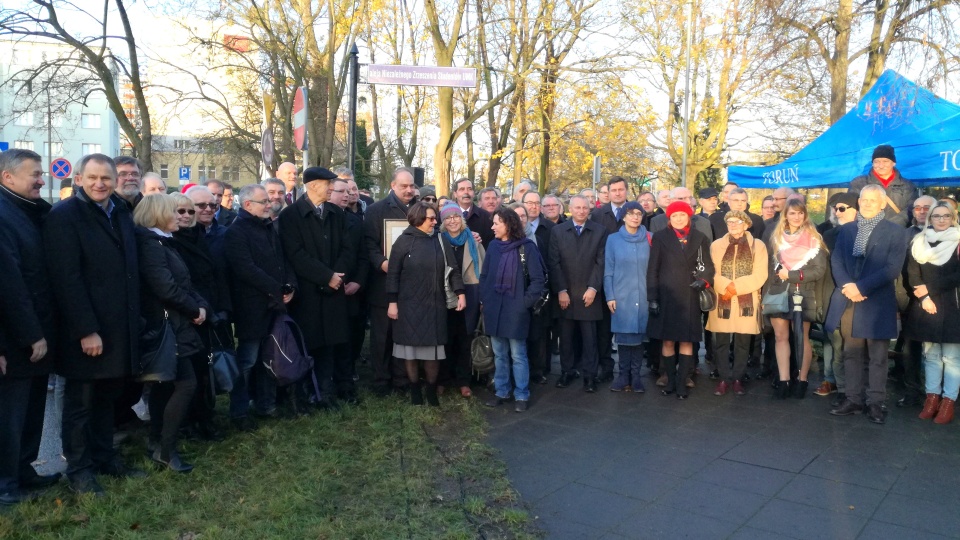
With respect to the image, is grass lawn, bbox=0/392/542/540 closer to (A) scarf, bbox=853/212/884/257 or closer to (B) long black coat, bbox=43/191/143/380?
(B) long black coat, bbox=43/191/143/380

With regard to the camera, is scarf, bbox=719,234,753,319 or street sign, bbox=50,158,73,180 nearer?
scarf, bbox=719,234,753,319

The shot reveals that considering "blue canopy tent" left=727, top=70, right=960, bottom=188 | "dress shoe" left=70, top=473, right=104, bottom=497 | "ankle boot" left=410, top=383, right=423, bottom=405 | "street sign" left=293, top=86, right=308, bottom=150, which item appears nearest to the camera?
"dress shoe" left=70, top=473, right=104, bottom=497

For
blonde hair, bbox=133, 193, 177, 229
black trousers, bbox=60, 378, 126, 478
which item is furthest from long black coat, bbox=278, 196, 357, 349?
black trousers, bbox=60, 378, 126, 478

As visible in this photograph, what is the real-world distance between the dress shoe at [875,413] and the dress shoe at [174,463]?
17.5 ft

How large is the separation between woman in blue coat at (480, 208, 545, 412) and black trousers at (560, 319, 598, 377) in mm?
786

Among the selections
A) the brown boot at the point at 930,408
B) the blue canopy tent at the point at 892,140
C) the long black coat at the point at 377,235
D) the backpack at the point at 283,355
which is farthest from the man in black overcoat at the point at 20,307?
the blue canopy tent at the point at 892,140

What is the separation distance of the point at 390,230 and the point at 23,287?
3248 mm

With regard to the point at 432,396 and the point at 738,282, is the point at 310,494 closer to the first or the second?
the point at 432,396

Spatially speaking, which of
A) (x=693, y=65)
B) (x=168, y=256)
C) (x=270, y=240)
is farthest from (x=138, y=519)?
(x=693, y=65)

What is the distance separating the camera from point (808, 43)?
9406mm

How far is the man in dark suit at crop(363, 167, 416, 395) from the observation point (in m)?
6.61

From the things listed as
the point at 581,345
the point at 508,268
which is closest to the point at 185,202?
Result: the point at 508,268

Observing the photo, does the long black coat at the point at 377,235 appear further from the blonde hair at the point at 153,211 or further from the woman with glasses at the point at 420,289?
the blonde hair at the point at 153,211

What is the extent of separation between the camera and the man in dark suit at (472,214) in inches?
296
